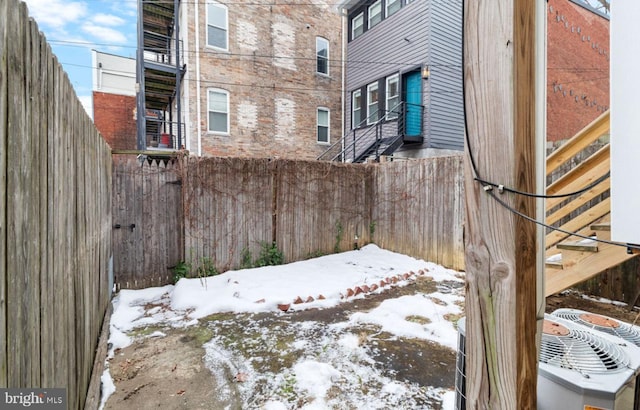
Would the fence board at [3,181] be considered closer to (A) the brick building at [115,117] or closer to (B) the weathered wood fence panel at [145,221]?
(B) the weathered wood fence panel at [145,221]

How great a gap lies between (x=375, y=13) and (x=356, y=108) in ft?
9.67

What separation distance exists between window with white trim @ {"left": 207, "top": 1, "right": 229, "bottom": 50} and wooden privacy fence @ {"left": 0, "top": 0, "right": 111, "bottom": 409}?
30.0ft

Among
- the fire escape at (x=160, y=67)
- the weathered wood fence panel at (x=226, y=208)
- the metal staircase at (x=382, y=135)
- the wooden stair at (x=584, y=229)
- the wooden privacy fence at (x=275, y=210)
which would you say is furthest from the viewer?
the fire escape at (x=160, y=67)

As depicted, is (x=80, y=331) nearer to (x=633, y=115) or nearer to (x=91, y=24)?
(x=633, y=115)

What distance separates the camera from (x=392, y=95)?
988 centimetres

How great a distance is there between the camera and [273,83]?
445 inches

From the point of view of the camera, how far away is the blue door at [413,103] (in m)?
9.07

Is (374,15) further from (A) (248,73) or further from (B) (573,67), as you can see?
(B) (573,67)

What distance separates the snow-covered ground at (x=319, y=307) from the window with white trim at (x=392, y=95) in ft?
15.2

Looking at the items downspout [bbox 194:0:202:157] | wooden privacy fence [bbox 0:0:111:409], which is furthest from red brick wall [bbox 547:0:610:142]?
wooden privacy fence [bbox 0:0:111:409]

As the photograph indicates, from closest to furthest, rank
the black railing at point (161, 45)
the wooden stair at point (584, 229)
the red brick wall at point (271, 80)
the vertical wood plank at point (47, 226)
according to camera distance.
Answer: the vertical wood plank at point (47, 226), the wooden stair at point (584, 229), the red brick wall at point (271, 80), the black railing at point (161, 45)

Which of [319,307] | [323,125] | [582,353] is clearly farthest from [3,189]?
[323,125]

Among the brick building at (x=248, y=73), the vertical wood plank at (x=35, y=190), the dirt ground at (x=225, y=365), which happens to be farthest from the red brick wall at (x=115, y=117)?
the vertical wood plank at (x=35, y=190)

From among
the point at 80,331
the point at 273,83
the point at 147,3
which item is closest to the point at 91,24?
the point at 147,3
